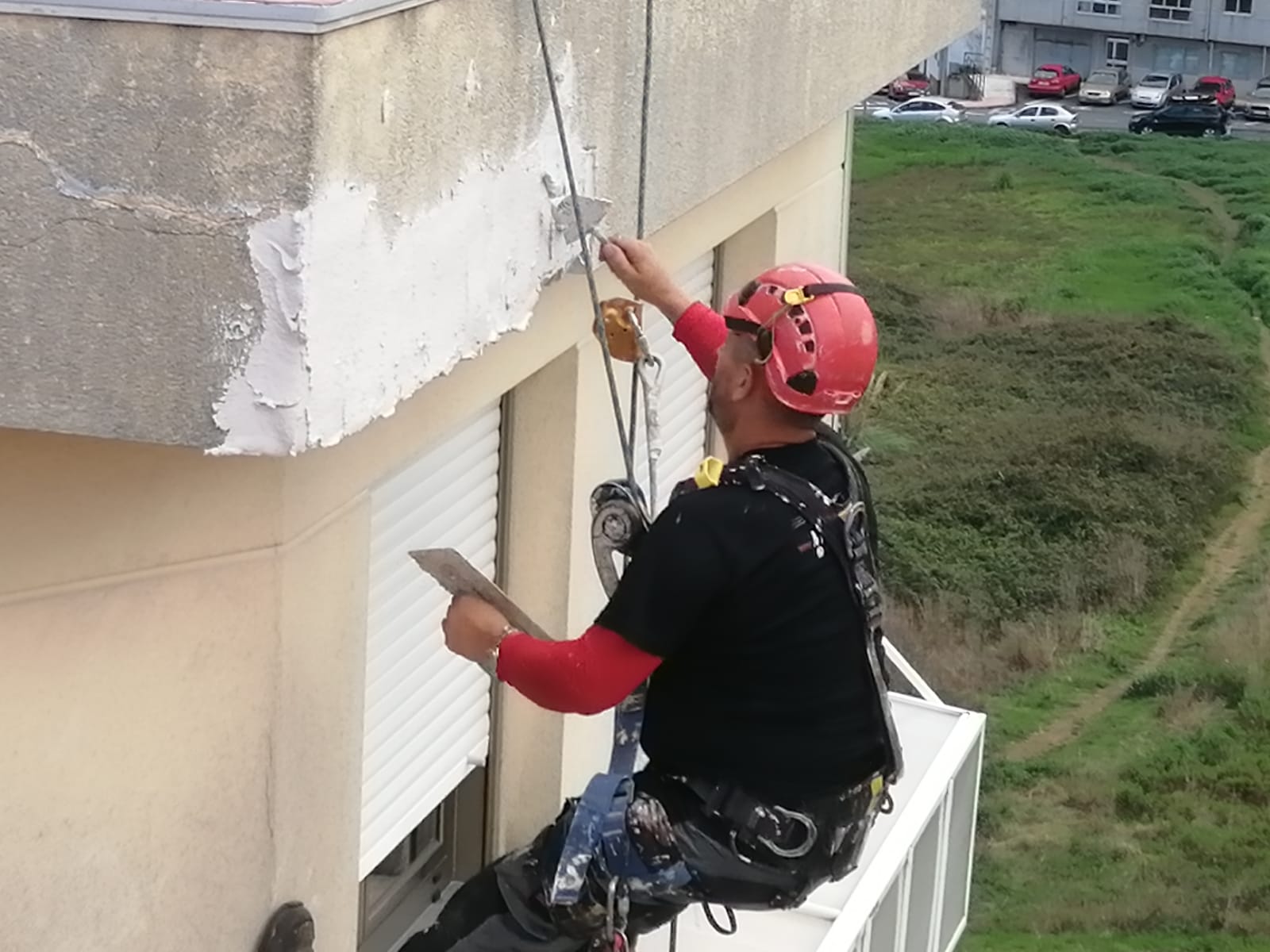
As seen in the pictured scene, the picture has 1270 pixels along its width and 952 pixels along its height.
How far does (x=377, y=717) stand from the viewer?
509 centimetres

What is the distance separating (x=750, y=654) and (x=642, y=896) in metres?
0.68

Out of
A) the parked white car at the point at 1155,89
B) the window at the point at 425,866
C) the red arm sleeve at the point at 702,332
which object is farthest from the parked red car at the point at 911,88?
the red arm sleeve at the point at 702,332

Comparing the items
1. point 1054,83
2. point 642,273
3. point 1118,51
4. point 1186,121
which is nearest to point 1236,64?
point 1118,51

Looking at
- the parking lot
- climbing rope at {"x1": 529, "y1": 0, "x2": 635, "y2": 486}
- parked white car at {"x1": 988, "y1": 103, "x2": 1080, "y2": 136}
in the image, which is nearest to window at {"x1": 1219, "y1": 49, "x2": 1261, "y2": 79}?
the parking lot

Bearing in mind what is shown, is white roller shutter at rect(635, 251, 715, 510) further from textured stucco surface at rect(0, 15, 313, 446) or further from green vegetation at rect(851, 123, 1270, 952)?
green vegetation at rect(851, 123, 1270, 952)

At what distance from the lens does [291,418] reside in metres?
3.27

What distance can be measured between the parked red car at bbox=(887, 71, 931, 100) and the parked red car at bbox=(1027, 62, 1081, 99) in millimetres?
3092

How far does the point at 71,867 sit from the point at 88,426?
3.45 feet

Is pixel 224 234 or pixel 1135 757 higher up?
pixel 224 234

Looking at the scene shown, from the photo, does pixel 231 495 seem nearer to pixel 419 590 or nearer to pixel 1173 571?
pixel 419 590

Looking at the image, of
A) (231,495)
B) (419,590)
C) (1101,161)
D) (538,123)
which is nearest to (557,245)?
(538,123)

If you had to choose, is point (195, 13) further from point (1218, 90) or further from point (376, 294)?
point (1218, 90)

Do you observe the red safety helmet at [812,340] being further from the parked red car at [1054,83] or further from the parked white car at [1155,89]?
the parked red car at [1054,83]

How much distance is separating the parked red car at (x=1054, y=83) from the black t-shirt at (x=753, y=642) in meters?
55.2
